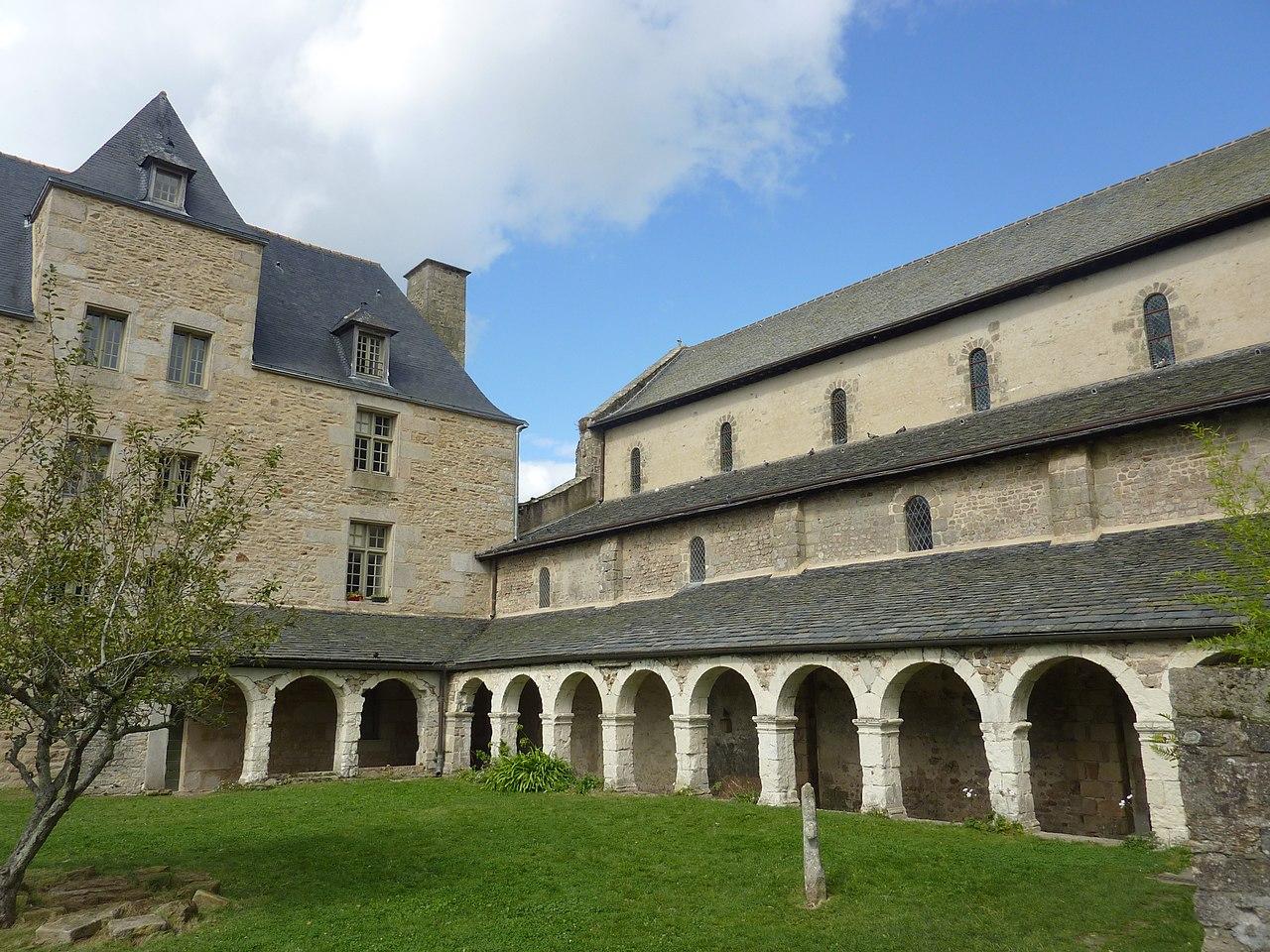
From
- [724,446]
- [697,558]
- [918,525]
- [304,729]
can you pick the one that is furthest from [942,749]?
[304,729]

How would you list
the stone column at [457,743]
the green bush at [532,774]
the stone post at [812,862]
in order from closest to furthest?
1. the stone post at [812,862]
2. the green bush at [532,774]
3. the stone column at [457,743]

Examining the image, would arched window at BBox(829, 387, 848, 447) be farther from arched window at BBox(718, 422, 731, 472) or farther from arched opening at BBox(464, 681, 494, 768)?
arched opening at BBox(464, 681, 494, 768)

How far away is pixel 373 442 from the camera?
69.3 ft

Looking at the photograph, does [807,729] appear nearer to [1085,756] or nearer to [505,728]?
[1085,756]

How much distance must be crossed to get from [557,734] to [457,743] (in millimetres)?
3235

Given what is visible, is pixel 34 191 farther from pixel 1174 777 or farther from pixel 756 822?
pixel 1174 777

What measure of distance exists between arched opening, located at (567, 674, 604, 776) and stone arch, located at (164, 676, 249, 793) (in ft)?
20.6

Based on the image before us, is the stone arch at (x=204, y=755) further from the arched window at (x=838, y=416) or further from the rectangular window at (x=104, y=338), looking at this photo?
the arched window at (x=838, y=416)

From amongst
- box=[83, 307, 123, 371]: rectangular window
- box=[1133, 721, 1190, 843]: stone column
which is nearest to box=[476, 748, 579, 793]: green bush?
box=[1133, 721, 1190, 843]: stone column

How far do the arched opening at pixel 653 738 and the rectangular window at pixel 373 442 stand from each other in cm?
763

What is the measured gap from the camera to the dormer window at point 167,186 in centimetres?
1866

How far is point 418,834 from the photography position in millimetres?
11453

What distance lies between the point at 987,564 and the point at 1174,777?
4.06 meters

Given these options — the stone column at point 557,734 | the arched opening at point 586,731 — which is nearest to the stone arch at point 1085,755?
the stone column at point 557,734
